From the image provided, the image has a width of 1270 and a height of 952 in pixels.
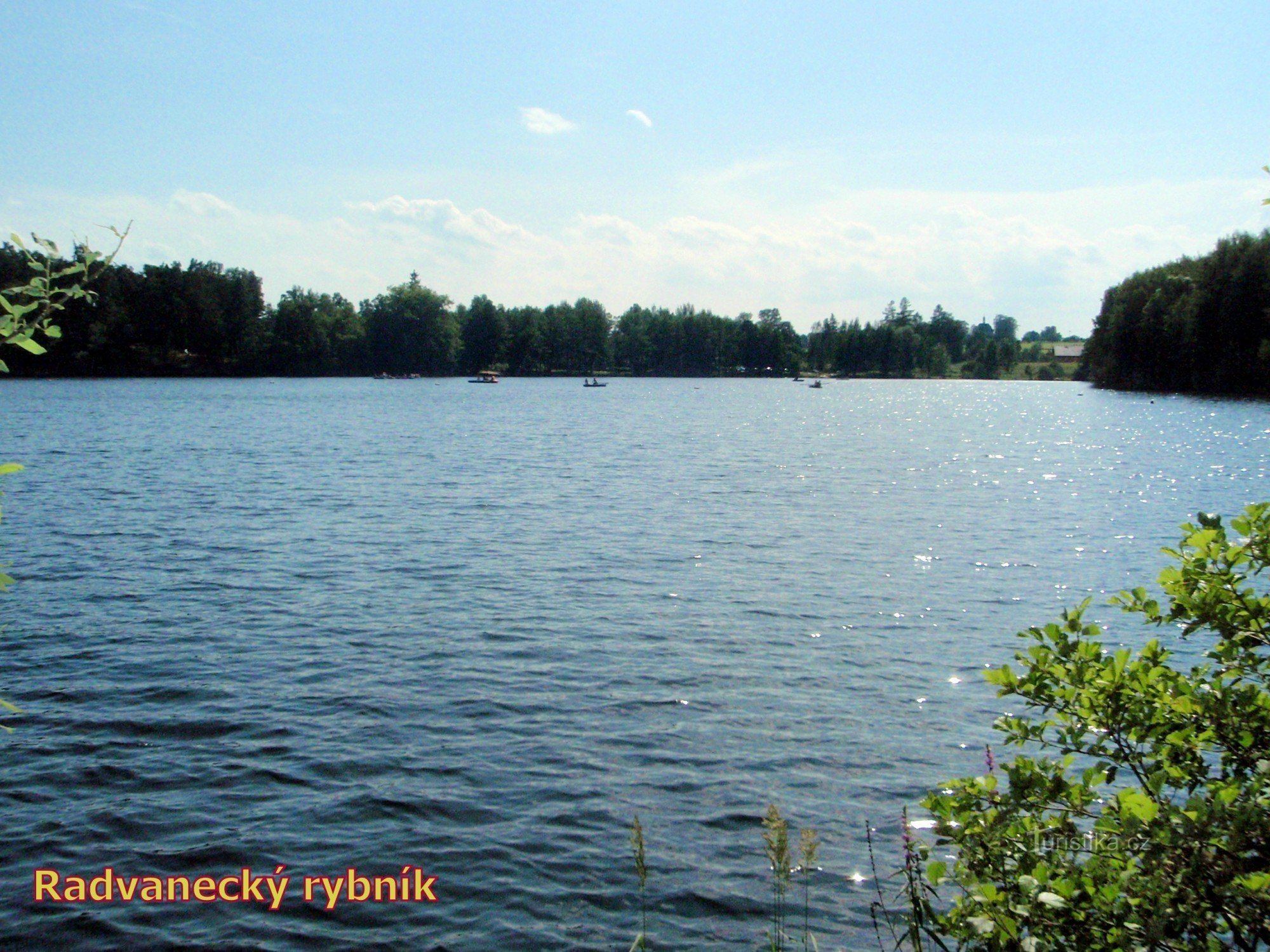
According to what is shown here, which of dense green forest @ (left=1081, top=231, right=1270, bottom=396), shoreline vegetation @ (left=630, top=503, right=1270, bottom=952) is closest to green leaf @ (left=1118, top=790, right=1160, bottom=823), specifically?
shoreline vegetation @ (left=630, top=503, right=1270, bottom=952)

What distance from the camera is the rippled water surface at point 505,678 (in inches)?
381

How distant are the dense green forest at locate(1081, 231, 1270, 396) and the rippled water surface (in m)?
67.9

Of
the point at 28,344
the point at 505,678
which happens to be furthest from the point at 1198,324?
the point at 28,344

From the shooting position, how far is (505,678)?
1547 centimetres

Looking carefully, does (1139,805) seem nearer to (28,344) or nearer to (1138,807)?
(1138,807)

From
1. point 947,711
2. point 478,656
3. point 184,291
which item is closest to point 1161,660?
point 947,711

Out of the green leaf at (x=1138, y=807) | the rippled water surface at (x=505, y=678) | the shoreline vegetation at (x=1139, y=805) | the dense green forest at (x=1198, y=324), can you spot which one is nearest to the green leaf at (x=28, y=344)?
the shoreline vegetation at (x=1139, y=805)

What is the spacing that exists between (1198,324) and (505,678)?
110461 mm

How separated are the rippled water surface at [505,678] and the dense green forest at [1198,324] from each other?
6791 cm

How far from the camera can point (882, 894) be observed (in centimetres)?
954

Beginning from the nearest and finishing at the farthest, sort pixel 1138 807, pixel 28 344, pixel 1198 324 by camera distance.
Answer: pixel 28 344 → pixel 1138 807 → pixel 1198 324

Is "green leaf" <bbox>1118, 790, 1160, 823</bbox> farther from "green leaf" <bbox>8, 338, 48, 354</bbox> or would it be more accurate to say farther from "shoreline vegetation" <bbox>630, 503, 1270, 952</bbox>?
"green leaf" <bbox>8, 338, 48, 354</bbox>

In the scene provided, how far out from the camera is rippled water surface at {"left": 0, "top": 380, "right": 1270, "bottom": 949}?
9680 mm

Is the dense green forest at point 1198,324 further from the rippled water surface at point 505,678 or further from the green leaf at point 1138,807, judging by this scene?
the green leaf at point 1138,807
